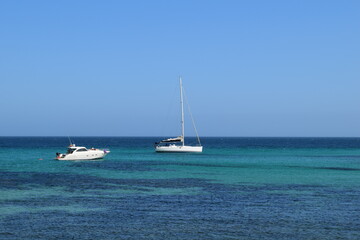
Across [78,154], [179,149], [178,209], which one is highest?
[179,149]

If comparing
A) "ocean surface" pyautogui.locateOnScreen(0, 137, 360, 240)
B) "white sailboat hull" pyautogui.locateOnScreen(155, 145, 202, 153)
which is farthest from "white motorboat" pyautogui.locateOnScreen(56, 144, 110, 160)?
"ocean surface" pyautogui.locateOnScreen(0, 137, 360, 240)

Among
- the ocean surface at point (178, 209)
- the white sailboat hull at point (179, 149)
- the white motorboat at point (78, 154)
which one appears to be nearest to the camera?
the ocean surface at point (178, 209)

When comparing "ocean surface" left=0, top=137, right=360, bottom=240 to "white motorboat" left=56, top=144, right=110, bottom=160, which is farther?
"white motorboat" left=56, top=144, right=110, bottom=160

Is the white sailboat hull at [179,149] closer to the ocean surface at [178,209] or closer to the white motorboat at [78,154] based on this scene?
the white motorboat at [78,154]

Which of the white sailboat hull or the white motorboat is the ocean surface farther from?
the white sailboat hull

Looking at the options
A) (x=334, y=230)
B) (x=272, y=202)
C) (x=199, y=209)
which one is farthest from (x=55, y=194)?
(x=334, y=230)

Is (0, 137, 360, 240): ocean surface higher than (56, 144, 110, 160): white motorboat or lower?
lower

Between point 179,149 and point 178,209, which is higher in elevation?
point 179,149

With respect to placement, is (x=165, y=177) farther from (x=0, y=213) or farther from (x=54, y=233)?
(x=54, y=233)

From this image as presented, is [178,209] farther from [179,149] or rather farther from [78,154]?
[179,149]

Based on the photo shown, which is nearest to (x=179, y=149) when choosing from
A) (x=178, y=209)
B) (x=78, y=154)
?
(x=78, y=154)

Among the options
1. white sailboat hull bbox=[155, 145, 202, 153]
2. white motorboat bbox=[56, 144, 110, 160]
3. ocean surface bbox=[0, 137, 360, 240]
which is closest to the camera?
ocean surface bbox=[0, 137, 360, 240]

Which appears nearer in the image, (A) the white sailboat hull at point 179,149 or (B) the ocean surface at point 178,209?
(B) the ocean surface at point 178,209

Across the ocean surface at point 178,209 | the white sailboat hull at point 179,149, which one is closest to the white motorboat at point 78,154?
the white sailboat hull at point 179,149
